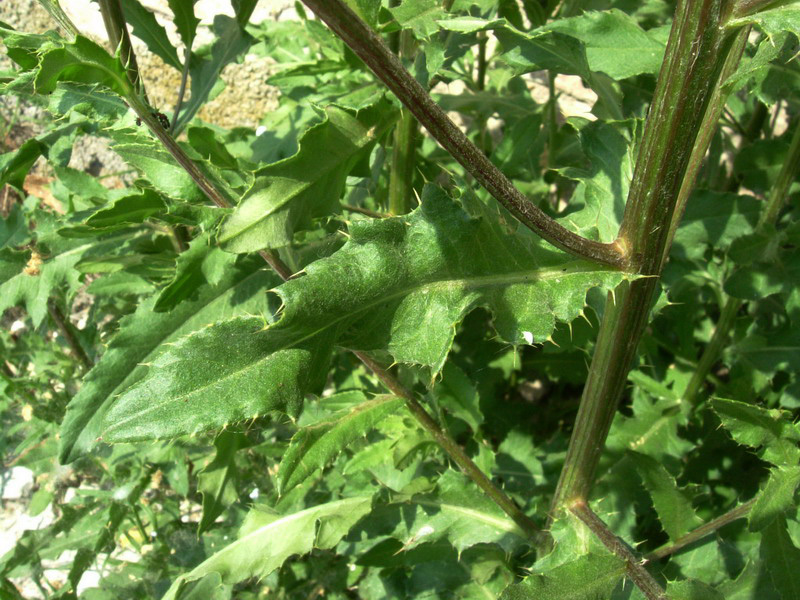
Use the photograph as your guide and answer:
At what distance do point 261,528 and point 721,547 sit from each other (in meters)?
1.28

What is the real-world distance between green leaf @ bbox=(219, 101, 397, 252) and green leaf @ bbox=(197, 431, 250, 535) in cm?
94

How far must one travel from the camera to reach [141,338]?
1.82 meters

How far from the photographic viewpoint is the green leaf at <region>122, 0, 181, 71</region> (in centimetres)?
194

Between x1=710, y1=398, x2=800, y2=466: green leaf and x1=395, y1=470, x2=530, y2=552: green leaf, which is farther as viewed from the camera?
x1=395, y1=470, x2=530, y2=552: green leaf

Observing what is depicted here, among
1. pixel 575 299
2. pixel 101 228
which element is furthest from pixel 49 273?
pixel 575 299

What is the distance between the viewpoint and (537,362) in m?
2.75

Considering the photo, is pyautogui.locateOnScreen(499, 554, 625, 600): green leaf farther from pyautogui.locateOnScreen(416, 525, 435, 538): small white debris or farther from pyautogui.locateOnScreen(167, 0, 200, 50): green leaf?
pyautogui.locateOnScreen(167, 0, 200, 50): green leaf

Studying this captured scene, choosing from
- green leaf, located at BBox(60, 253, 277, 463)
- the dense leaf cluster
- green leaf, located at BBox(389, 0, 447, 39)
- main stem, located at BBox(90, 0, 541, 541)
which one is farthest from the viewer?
green leaf, located at BBox(60, 253, 277, 463)

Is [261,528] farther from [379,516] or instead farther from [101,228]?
[101,228]

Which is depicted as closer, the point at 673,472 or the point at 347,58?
the point at 347,58

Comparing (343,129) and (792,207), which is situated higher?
(343,129)

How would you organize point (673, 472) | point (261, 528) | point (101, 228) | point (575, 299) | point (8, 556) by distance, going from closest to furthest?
point (575, 299) → point (101, 228) → point (261, 528) → point (673, 472) → point (8, 556)

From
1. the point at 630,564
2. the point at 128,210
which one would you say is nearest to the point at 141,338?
the point at 128,210

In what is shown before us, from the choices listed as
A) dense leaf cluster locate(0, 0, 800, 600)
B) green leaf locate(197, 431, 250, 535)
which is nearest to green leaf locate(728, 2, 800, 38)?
dense leaf cluster locate(0, 0, 800, 600)
